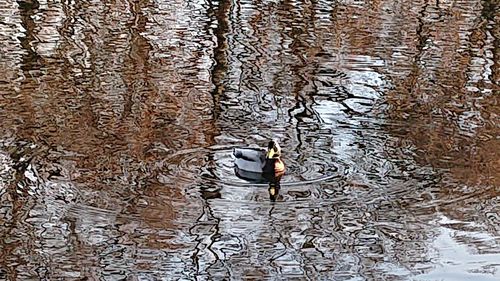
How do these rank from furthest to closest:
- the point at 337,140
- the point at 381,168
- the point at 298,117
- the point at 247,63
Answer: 1. the point at 247,63
2. the point at 298,117
3. the point at 337,140
4. the point at 381,168

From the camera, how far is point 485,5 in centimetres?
1714

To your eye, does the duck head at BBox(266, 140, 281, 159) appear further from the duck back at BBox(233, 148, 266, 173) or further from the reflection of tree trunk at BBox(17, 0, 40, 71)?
the reflection of tree trunk at BBox(17, 0, 40, 71)

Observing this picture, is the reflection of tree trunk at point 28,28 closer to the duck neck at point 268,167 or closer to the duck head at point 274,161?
the duck head at point 274,161

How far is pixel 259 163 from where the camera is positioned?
8.78 meters

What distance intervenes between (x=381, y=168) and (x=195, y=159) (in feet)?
5.59

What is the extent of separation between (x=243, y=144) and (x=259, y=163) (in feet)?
3.18

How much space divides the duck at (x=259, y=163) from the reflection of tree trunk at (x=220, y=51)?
1.64 meters

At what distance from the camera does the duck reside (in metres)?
8.77

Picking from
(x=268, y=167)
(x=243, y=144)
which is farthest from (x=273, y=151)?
(x=243, y=144)

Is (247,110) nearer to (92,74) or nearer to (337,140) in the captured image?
(337,140)

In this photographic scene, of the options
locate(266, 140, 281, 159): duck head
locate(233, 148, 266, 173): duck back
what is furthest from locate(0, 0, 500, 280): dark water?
locate(266, 140, 281, 159): duck head

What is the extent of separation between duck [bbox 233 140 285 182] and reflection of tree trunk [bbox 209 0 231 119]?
1644 millimetres

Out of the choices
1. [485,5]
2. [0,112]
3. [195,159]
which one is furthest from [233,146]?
[485,5]

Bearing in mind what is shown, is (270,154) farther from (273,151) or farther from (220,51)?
(220,51)
